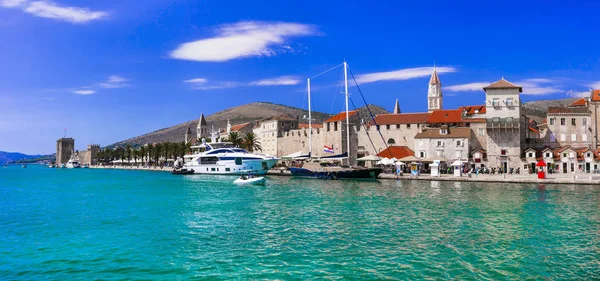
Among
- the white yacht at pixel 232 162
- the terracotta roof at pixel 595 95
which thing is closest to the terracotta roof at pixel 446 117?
the terracotta roof at pixel 595 95

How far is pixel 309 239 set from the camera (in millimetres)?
15695

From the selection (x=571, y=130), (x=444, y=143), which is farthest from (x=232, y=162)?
(x=571, y=130)

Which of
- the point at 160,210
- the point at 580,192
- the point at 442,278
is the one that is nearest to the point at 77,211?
the point at 160,210

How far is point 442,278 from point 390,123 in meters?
49.4

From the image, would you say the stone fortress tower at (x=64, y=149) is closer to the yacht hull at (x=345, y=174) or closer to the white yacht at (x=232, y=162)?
the white yacht at (x=232, y=162)

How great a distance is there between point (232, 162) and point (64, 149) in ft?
462

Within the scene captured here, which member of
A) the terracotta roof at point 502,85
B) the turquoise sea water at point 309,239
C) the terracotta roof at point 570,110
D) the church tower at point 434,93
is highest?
the church tower at point 434,93

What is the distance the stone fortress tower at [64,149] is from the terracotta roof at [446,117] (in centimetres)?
15746

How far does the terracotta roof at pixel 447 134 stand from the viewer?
51.8m

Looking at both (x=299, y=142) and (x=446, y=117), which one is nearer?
(x=446, y=117)

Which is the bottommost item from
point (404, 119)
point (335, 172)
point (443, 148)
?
point (335, 172)

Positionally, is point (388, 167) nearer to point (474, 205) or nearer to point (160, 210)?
point (474, 205)

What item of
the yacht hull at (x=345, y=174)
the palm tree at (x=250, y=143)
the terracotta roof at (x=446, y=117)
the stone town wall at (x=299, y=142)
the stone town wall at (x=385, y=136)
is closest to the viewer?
the yacht hull at (x=345, y=174)

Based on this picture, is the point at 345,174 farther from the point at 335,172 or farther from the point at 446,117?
the point at 446,117
